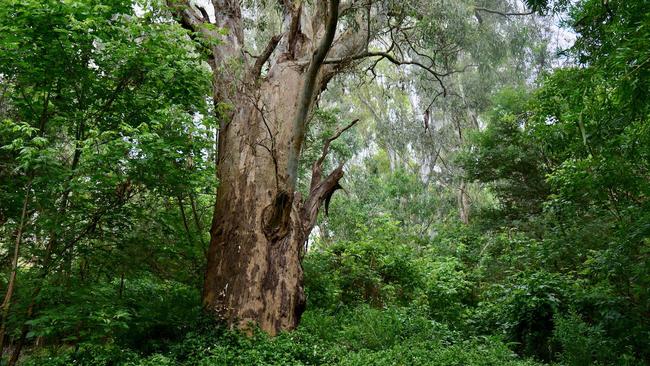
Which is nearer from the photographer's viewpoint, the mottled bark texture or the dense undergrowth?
the dense undergrowth

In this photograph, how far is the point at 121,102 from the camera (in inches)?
219

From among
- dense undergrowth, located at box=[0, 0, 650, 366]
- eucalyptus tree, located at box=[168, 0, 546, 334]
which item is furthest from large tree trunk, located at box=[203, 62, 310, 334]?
dense undergrowth, located at box=[0, 0, 650, 366]

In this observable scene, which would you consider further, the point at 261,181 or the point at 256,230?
the point at 261,181

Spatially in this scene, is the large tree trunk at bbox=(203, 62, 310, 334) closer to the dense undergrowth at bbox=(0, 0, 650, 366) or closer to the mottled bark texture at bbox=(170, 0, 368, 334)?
the mottled bark texture at bbox=(170, 0, 368, 334)

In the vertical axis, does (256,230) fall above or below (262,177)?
below

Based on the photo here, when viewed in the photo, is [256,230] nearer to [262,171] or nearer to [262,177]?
[262,177]

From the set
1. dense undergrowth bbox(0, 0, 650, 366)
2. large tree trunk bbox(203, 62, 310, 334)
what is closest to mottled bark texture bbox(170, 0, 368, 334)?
large tree trunk bbox(203, 62, 310, 334)

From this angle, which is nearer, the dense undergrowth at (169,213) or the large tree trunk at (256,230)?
the dense undergrowth at (169,213)

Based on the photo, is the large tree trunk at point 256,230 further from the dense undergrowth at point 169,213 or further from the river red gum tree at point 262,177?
the dense undergrowth at point 169,213

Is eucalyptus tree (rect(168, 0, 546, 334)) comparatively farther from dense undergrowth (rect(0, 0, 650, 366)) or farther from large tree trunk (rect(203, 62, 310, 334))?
dense undergrowth (rect(0, 0, 650, 366))

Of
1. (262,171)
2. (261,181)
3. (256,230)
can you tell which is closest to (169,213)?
(256,230)

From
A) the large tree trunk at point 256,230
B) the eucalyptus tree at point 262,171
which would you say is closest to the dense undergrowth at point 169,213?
the large tree trunk at point 256,230

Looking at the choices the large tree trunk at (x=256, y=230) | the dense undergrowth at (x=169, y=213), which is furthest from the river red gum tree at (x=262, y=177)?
the dense undergrowth at (x=169, y=213)

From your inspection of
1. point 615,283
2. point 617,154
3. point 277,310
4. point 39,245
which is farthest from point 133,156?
point 615,283
